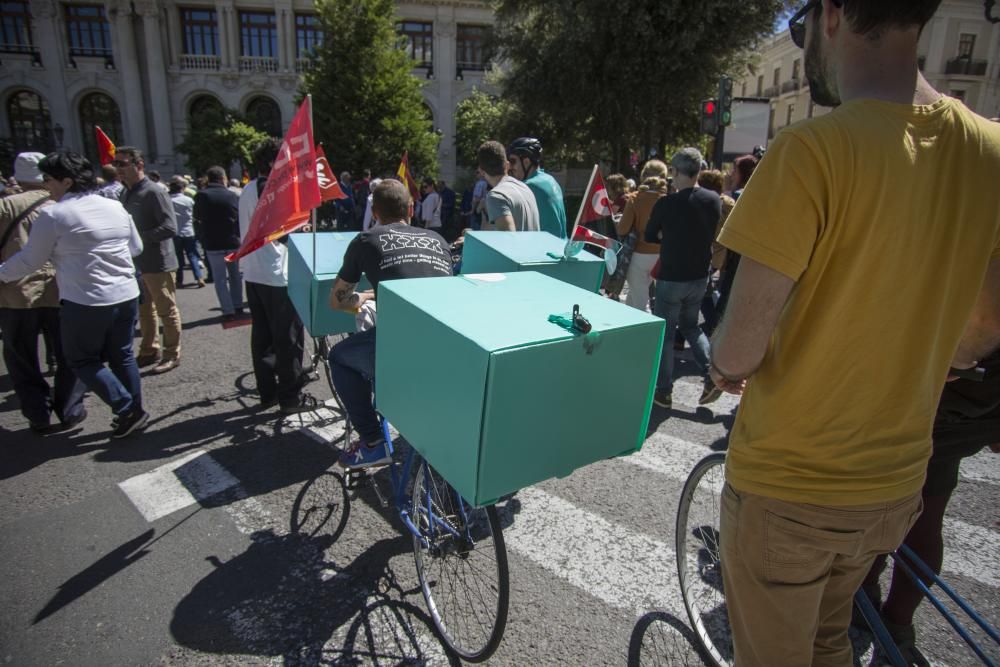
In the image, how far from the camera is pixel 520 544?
10.5 ft

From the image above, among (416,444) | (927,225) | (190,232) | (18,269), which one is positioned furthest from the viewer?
(190,232)

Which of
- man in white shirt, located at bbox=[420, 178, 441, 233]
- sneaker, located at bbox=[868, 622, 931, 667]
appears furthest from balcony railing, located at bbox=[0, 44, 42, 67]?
sneaker, located at bbox=[868, 622, 931, 667]

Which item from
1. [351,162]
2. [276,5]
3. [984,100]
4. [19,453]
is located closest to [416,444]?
[19,453]

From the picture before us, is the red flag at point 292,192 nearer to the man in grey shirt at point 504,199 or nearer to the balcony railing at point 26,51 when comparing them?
the man in grey shirt at point 504,199

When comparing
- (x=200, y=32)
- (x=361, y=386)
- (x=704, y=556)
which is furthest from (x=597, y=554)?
(x=200, y=32)

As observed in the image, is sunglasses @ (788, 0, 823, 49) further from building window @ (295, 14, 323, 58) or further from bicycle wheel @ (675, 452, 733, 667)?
building window @ (295, 14, 323, 58)

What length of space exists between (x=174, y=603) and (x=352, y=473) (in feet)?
3.44

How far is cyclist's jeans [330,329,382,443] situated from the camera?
303 cm

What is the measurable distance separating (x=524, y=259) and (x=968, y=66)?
48.9 m

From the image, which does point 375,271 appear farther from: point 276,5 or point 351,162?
point 276,5

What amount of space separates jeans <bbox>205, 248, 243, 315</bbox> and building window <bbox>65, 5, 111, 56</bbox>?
114 feet

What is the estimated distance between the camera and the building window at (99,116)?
111 ft

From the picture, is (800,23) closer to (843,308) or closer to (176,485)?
(843,308)

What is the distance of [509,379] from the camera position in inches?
65.6
